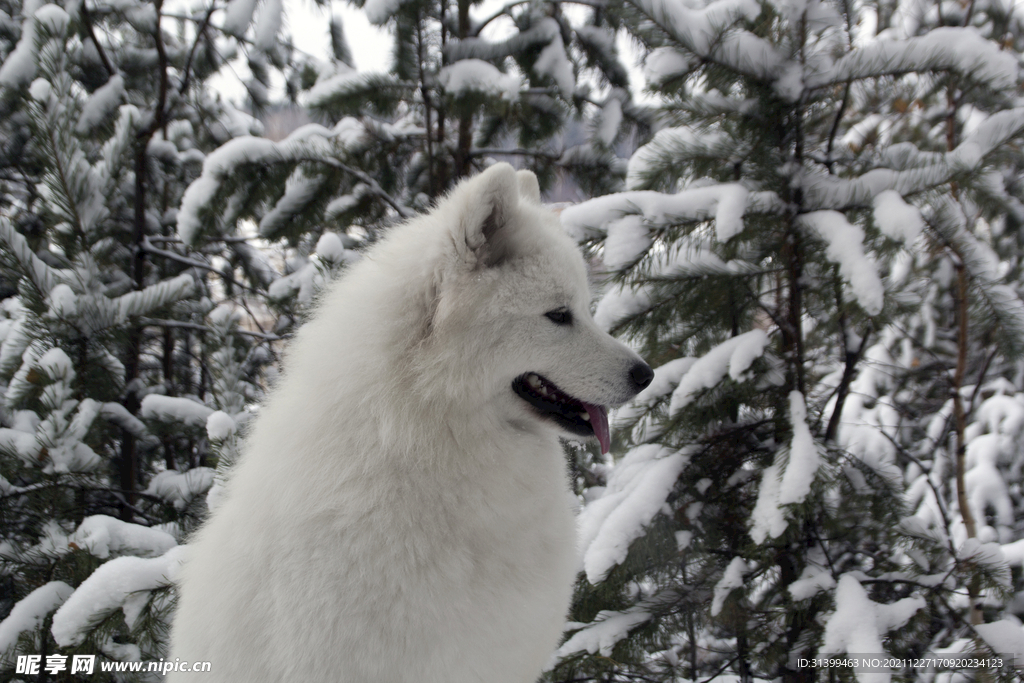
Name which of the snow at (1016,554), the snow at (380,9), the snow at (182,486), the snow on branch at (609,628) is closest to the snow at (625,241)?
the snow on branch at (609,628)

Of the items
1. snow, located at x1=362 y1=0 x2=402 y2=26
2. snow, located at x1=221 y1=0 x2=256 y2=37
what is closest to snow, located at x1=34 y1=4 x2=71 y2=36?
snow, located at x1=221 y1=0 x2=256 y2=37

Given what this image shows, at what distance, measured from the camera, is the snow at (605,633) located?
250cm

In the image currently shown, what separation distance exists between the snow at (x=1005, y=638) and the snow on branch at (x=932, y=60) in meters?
1.96

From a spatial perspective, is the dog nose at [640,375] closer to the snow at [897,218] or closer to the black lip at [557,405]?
the black lip at [557,405]

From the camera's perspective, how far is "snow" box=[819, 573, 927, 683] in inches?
80.7

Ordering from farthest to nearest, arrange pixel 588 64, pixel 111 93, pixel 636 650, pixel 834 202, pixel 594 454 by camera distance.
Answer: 1. pixel 588 64
2. pixel 111 93
3. pixel 594 454
4. pixel 636 650
5. pixel 834 202

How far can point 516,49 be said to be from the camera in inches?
168

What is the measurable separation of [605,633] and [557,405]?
4.03ft

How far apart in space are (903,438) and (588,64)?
390 cm

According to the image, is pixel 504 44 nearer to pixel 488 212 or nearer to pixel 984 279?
pixel 488 212

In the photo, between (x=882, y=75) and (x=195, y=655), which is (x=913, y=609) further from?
(x=195, y=655)

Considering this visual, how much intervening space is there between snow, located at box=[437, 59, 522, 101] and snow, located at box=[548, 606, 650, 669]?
2.93 m

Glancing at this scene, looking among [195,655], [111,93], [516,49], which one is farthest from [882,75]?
[111,93]

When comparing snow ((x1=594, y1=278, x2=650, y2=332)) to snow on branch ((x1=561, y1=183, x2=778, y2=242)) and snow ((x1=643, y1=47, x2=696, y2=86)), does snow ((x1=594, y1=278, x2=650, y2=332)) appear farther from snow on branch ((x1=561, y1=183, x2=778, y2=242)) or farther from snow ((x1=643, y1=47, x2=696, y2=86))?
snow ((x1=643, y1=47, x2=696, y2=86))
